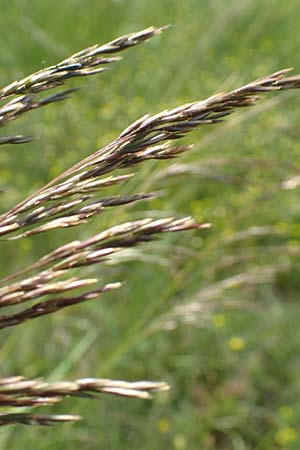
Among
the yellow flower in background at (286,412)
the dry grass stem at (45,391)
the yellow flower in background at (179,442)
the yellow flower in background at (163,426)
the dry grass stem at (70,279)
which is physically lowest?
the yellow flower in background at (286,412)

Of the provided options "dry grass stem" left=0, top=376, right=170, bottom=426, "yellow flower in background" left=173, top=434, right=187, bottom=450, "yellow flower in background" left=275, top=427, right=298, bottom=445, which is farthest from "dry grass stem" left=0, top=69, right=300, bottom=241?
"yellow flower in background" left=275, top=427, right=298, bottom=445

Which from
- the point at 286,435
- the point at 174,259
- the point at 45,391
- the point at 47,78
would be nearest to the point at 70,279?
the point at 45,391

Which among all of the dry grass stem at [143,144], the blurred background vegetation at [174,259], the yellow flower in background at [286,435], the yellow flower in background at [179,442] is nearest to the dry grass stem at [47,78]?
the dry grass stem at [143,144]

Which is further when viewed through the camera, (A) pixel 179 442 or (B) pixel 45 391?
(A) pixel 179 442

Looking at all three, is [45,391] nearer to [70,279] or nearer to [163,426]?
[70,279]

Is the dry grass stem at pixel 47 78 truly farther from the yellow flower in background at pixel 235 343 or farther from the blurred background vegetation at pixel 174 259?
the yellow flower in background at pixel 235 343

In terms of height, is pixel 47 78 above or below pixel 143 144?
above

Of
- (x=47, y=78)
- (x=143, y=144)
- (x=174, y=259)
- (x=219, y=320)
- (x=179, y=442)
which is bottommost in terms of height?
(x=179, y=442)

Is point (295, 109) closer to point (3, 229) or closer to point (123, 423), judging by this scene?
point (123, 423)
